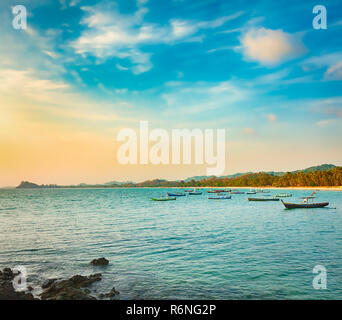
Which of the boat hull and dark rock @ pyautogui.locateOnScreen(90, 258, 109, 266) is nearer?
dark rock @ pyautogui.locateOnScreen(90, 258, 109, 266)

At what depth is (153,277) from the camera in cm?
1714

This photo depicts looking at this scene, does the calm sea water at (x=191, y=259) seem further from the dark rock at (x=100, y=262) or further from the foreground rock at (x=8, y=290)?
the foreground rock at (x=8, y=290)

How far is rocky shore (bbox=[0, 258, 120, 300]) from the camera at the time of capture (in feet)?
44.1

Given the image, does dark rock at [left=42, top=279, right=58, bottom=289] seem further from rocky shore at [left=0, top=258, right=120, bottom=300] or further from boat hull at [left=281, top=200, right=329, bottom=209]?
boat hull at [left=281, top=200, right=329, bottom=209]

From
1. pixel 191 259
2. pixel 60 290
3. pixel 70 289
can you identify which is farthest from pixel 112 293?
pixel 191 259

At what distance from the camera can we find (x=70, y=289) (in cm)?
1419

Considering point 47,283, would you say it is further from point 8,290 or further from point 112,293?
point 112,293

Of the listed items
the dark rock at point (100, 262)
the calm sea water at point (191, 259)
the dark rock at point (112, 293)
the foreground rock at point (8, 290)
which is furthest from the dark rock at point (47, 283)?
the dark rock at point (112, 293)

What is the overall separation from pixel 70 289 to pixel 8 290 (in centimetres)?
352

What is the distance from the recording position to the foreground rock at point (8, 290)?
1346cm

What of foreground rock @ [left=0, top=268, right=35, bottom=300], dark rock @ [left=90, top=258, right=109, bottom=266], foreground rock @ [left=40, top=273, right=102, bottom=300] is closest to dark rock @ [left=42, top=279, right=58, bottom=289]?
foreground rock @ [left=40, top=273, right=102, bottom=300]

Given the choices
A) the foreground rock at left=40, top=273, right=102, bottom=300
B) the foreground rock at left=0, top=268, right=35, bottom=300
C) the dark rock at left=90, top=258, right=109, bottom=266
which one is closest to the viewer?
the foreground rock at left=40, top=273, right=102, bottom=300
